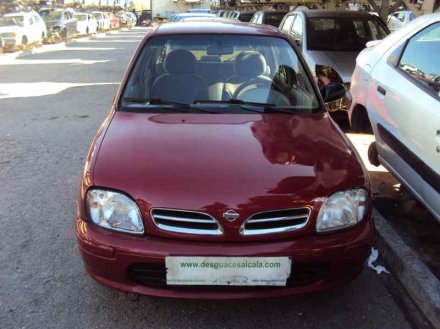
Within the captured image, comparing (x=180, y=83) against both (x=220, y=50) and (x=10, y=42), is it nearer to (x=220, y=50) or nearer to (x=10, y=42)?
Answer: (x=220, y=50)

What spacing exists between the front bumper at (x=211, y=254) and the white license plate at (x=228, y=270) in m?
0.03

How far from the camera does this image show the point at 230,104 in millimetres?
3469

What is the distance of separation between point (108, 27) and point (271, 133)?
4068 cm

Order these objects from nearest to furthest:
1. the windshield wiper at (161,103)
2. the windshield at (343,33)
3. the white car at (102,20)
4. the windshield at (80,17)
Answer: the windshield wiper at (161,103), the windshield at (343,33), the windshield at (80,17), the white car at (102,20)

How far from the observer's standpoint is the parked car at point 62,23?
2798cm

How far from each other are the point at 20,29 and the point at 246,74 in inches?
769

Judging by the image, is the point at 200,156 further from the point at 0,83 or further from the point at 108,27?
the point at 108,27

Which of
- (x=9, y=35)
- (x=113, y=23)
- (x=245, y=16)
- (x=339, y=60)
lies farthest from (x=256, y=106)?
(x=113, y=23)

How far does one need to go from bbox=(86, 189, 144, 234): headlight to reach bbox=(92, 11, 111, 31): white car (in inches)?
1485

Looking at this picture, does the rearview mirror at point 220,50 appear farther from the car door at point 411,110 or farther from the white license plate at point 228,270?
the white license plate at point 228,270

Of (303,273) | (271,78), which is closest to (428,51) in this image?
(271,78)

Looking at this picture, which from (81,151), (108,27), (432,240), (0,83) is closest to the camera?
(432,240)

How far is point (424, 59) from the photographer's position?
370 cm

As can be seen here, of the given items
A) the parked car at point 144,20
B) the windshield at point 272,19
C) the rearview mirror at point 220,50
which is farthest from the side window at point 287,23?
the parked car at point 144,20
